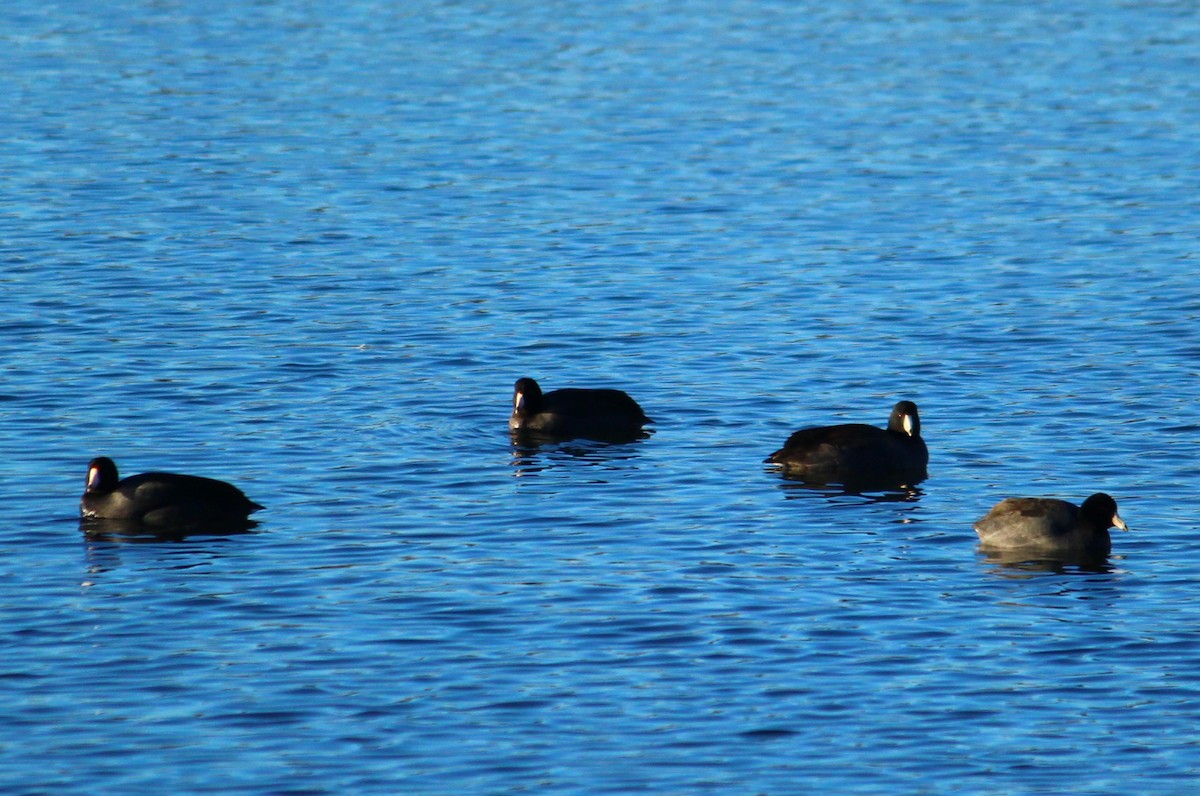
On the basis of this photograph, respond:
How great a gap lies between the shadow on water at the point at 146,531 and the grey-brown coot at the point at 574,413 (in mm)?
4060

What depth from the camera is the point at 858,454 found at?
2019 centimetres

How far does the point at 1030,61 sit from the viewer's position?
47531 millimetres

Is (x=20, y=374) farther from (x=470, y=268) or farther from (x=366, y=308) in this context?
(x=470, y=268)

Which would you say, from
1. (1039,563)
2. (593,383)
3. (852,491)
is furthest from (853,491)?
(593,383)

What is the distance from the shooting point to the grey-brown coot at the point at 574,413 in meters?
21.8

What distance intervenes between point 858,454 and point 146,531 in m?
6.55

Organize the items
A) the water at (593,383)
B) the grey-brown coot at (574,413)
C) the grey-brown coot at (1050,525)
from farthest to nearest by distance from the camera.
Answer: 1. the grey-brown coot at (574,413)
2. the grey-brown coot at (1050,525)
3. the water at (593,383)

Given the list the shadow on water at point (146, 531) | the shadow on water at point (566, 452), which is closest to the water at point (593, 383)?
the shadow on water at point (566, 452)

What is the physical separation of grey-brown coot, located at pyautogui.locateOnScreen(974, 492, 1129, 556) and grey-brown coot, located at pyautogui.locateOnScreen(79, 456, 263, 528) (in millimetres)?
6399

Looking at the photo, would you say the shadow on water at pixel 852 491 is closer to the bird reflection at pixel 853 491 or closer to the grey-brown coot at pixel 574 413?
the bird reflection at pixel 853 491

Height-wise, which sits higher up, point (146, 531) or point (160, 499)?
point (160, 499)

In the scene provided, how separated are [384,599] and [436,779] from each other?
3.63m

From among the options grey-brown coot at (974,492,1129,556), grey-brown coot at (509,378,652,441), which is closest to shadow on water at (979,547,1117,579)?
grey-brown coot at (974,492,1129,556)

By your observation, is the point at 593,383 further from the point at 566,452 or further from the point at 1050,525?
the point at 1050,525
